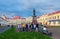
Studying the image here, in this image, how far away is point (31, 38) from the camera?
14.1 metres

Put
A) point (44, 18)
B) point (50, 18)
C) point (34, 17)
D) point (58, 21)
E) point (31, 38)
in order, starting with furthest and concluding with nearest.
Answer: point (44, 18)
point (50, 18)
point (58, 21)
point (34, 17)
point (31, 38)

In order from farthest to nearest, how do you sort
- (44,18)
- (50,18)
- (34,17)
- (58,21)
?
(44,18) < (50,18) < (58,21) < (34,17)

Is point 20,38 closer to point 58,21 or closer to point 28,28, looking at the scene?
point 28,28

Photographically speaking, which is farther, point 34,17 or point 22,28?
point 34,17

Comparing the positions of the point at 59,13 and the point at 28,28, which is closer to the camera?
the point at 28,28

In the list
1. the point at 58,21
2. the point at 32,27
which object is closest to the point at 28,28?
the point at 32,27

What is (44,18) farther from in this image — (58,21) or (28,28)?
(28,28)

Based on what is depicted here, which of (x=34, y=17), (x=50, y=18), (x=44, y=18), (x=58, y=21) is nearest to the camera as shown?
(x=34, y=17)

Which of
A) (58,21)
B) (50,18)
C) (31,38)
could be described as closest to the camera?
(31,38)

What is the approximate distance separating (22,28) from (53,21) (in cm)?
4994

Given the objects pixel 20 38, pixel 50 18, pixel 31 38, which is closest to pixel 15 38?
pixel 20 38

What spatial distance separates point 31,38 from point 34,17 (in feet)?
62.9

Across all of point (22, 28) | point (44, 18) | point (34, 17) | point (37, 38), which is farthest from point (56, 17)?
point (37, 38)

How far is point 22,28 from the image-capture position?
22219 mm
